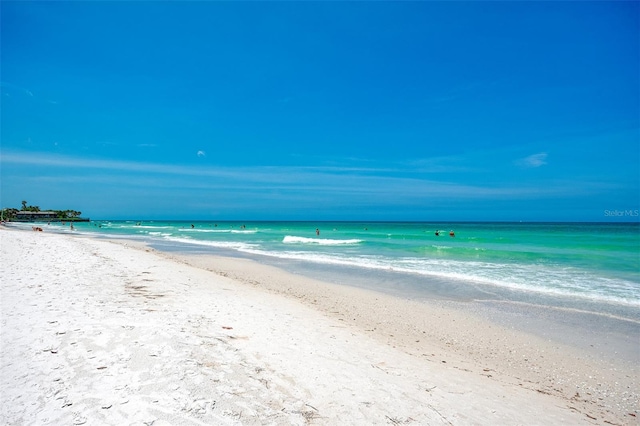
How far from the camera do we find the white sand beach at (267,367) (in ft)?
10.5

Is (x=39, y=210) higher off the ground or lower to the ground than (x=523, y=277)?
higher

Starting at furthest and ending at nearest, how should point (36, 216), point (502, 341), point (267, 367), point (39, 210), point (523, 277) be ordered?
point (39, 210) → point (36, 216) → point (523, 277) → point (502, 341) → point (267, 367)

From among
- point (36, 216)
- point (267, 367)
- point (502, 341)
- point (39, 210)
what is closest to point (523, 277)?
point (502, 341)

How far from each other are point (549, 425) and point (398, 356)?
6.70ft

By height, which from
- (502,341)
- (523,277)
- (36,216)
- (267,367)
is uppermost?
(36,216)

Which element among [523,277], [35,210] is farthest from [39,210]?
[523,277]

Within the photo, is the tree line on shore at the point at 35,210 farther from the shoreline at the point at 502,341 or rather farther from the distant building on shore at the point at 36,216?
the shoreline at the point at 502,341

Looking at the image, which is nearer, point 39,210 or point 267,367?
point 267,367

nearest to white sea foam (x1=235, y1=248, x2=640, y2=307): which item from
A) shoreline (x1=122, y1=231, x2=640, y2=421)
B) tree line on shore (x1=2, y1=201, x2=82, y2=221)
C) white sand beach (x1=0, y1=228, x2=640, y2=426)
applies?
shoreline (x1=122, y1=231, x2=640, y2=421)

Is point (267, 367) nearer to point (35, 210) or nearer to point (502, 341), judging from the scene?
point (502, 341)

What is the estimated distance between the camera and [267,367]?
13.6ft

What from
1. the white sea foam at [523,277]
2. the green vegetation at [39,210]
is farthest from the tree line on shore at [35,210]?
the white sea foam at [523,277]

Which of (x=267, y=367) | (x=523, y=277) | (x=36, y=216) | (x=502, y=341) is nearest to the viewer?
(x=267, y=367)

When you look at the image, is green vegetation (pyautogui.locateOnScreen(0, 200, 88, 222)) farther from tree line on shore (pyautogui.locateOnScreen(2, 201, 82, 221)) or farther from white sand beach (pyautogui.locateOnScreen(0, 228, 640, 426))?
white sand beach (pyautogui.locateOnScreen(0, 228, 640, 426))
